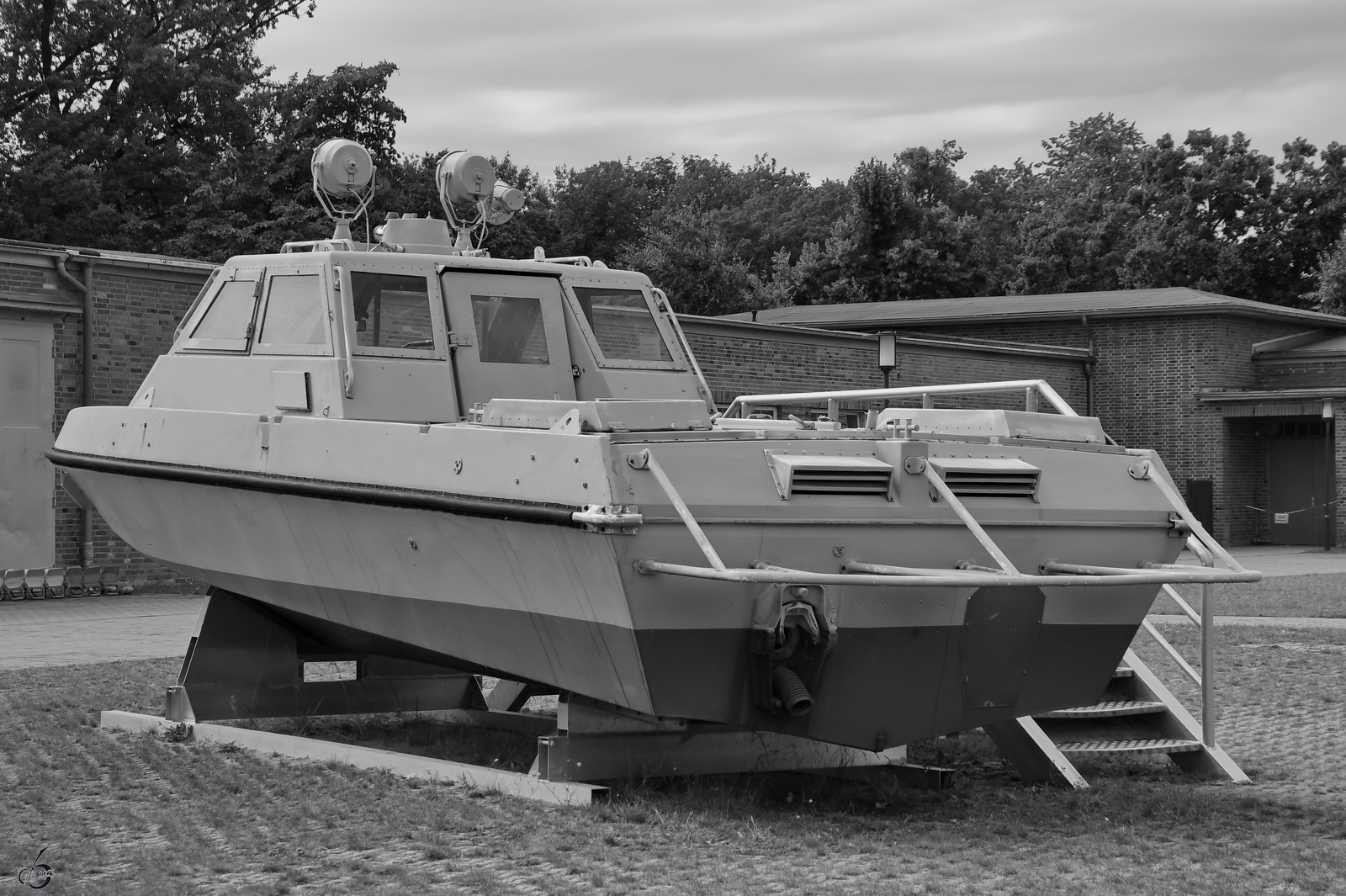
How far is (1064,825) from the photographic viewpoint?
6359mm

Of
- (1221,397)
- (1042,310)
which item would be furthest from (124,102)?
(1221,397)

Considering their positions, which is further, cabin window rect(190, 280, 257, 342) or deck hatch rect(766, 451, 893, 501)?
cabin window rect(190, 280, 257, 342)

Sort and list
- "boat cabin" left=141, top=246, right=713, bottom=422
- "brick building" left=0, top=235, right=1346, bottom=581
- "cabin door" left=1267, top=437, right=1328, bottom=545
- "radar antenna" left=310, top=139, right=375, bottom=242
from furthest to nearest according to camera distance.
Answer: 1. "cabin door" left=1267, top=437, right=1328, bottom=545
2. "brick building" left=0, top=235, right=1346, bottom=581
3. "radar antenna" left=310, top=139, right=375, bottom=242
4. "boat cabin" left=141, top=246, right=713, bottom=422

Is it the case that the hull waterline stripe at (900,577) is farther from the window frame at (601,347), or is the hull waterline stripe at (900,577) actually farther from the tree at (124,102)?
the tree at (124,102)

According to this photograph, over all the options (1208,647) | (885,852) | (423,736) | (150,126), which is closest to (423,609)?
(423,736)

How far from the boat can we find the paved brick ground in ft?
11.1

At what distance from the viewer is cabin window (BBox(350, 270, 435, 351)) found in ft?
26.0

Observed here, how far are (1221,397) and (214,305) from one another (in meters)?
22.5

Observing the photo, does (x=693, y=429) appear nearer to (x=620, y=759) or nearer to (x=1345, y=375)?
(x=620, y=759)

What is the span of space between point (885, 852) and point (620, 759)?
1.34 m

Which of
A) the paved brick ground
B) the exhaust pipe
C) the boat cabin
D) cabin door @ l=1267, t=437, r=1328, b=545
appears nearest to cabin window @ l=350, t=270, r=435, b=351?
the boat cabin

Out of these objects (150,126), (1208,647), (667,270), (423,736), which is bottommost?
(423,736)

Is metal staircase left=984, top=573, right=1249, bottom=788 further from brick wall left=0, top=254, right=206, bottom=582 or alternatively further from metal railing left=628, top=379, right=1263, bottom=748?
brick wall left=0, top=254, right=206, bottom=582

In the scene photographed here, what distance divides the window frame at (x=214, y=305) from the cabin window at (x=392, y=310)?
0.72 meters
